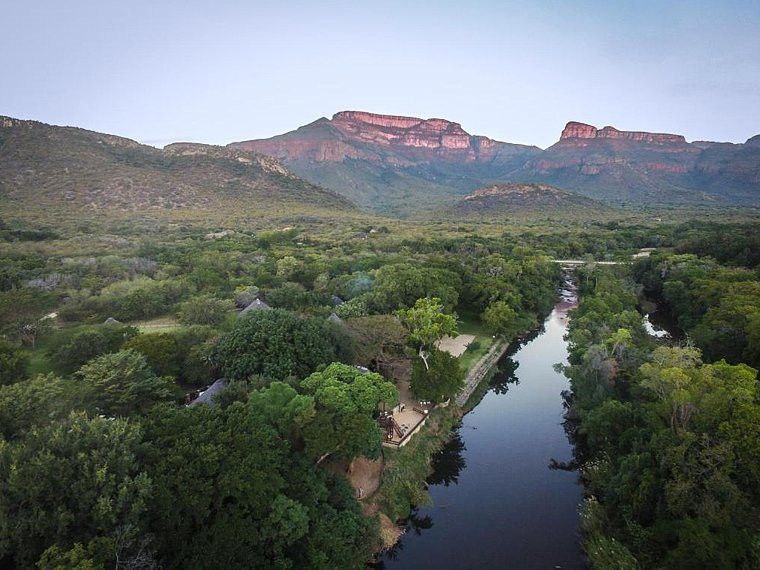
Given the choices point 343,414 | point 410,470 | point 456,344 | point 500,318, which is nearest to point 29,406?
point 343,414

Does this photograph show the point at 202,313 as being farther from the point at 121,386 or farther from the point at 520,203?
the point at 520,203

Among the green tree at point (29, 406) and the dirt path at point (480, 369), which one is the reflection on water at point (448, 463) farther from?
the green tree at point (29, 406)

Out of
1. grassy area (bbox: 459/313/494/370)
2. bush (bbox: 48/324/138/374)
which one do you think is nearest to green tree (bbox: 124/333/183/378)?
bush (bbox: 48/324/138/374)

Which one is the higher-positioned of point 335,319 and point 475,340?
point 335,319

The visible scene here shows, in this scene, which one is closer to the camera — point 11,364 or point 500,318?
point 11,364

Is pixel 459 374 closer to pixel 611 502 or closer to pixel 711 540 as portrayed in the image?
pixel 611 502

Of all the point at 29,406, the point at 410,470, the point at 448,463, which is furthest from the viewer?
the point at 448,463

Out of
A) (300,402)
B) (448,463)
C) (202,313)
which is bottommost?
(448,463)
